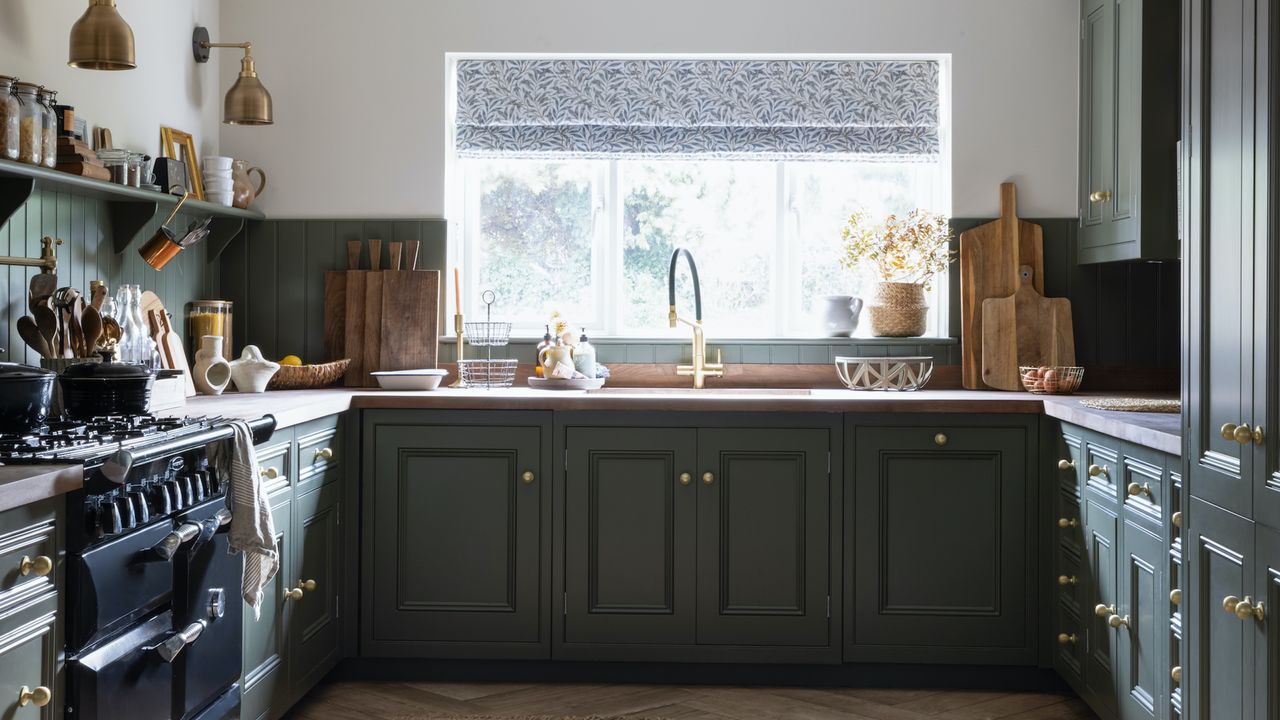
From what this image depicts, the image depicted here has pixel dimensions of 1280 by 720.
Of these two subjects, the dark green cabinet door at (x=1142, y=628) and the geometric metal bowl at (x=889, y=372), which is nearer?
the dark green cabinet door at (x=1142, y=628)

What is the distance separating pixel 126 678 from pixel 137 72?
7.04 feet

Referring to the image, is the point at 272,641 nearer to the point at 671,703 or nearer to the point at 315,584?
the point at 315,584

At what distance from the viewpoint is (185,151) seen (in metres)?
3.60

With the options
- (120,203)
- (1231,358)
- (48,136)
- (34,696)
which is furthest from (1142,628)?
(120,203)

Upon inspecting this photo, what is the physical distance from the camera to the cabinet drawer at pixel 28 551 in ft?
5.19

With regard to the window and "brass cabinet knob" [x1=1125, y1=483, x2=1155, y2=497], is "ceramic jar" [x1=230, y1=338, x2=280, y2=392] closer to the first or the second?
the window

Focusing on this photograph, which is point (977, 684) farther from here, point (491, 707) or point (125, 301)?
point (125, 301)

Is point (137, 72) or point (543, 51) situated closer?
point (137, 72)

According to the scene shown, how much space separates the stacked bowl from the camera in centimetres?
358

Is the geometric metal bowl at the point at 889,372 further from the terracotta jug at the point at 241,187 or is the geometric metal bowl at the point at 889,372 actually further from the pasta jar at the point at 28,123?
the pasta jar at the point at 28,123

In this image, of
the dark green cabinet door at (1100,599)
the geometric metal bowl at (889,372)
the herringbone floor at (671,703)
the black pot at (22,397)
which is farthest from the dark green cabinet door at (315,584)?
the dark green cabinet door at (1100,599)

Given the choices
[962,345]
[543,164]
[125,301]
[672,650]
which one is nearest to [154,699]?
[125,301]

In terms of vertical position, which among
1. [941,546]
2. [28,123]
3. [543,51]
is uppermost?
[543,51]

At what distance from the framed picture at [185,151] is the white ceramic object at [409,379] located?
2.84 ft
